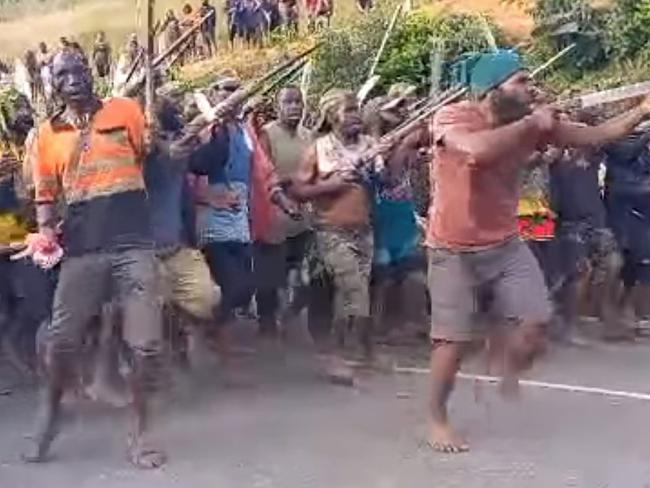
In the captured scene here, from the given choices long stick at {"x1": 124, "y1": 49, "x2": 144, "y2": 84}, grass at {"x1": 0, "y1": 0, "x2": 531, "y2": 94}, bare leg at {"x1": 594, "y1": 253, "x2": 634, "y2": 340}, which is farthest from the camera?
grass at {"x1": 0, "y1": 0, "x2": 531, "y2": 94}

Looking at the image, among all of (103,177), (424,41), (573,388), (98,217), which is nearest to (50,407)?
(98,217)

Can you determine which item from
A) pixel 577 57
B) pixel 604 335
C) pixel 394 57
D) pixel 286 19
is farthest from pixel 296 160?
pixel 286 19

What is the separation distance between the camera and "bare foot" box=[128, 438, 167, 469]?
22.3 feet

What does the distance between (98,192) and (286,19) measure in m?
22.9

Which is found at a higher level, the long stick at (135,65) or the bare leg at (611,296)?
the long stick at (135,65)

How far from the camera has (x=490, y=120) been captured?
673 cm

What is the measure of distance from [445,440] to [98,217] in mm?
1694

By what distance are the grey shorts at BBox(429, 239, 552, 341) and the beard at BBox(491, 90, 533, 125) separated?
20.8 inches

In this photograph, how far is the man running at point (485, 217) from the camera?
668 centimetres

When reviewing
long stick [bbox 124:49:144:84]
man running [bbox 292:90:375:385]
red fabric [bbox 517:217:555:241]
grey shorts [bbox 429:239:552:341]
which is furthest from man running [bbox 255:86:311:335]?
grey shorts [bbox 429:239:552:341]

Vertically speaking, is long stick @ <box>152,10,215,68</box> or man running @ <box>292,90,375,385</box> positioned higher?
long stick @ <box>152,10,215,68</box>

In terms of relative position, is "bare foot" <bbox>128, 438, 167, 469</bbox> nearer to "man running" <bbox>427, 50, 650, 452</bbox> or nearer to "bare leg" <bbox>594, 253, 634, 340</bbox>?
"man running" <bbox>427, 50, 650, 452</bbox>

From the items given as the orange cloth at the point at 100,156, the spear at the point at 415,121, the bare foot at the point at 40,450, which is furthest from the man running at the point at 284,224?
the bare foot at the point at 40,450

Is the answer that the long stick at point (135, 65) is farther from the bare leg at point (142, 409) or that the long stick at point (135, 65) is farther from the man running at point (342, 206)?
the bare leg at point (142, 409)
